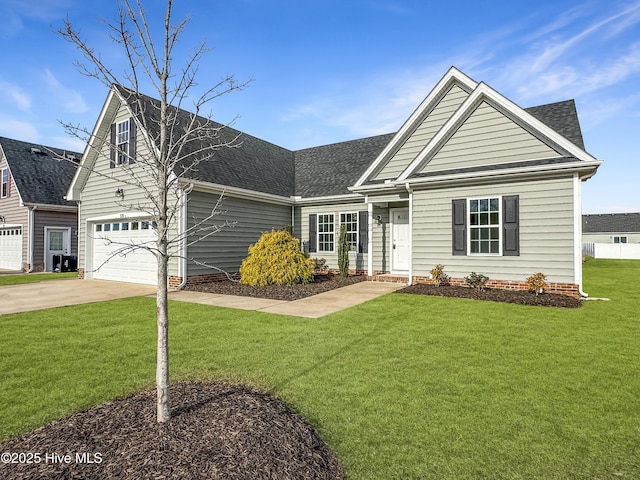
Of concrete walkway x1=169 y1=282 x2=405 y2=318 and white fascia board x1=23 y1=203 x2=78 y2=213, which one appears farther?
white fascia board x1=23 y1=203 x2=78 y2=213

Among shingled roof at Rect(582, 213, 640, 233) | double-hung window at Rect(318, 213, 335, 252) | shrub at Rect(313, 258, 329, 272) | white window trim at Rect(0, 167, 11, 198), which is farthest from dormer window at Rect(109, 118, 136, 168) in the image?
→ shingled roof at Rect(582, 213, 640, 233)

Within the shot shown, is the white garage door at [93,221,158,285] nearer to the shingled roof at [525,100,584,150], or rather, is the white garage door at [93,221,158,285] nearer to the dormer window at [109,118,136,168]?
the dormer window at [109,118,136,168]

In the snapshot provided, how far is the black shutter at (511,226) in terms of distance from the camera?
9.17m

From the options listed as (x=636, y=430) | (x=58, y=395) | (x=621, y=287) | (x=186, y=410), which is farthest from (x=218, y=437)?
(x=621, y=287)

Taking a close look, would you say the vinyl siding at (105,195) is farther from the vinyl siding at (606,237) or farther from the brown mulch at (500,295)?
the vinyl siding at (606,237)

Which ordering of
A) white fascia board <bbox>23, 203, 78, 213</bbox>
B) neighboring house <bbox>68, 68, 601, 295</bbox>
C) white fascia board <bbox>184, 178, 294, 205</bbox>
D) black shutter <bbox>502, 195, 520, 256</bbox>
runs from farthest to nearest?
white fascia board <bbox>23, 203, 78, 213</bbox>
white fascia board <bbox>184, 178, 294, 205</bbox>
black shutter <bbox>502, 195, 520, 256</bbox>
neighboring house <bbox>68, 68, 601, 295</bbox>

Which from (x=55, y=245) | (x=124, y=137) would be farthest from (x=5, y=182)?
(x=124, y=137)

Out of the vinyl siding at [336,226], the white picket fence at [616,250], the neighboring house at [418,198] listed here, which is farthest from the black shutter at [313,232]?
the white picket fence at [616,250]

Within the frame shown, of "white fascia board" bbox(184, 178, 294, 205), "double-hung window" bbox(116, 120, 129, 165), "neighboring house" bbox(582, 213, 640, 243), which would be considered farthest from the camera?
"neighboring house" bbox(582, 213, 640, 243)

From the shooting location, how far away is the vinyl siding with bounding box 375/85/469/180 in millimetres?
11625

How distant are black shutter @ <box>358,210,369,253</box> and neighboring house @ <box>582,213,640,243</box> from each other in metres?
47.8

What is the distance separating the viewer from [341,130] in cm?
2197

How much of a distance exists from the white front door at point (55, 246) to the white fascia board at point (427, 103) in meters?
16.5

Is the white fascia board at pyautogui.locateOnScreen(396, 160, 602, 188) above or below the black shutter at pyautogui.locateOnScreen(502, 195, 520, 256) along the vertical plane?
above
